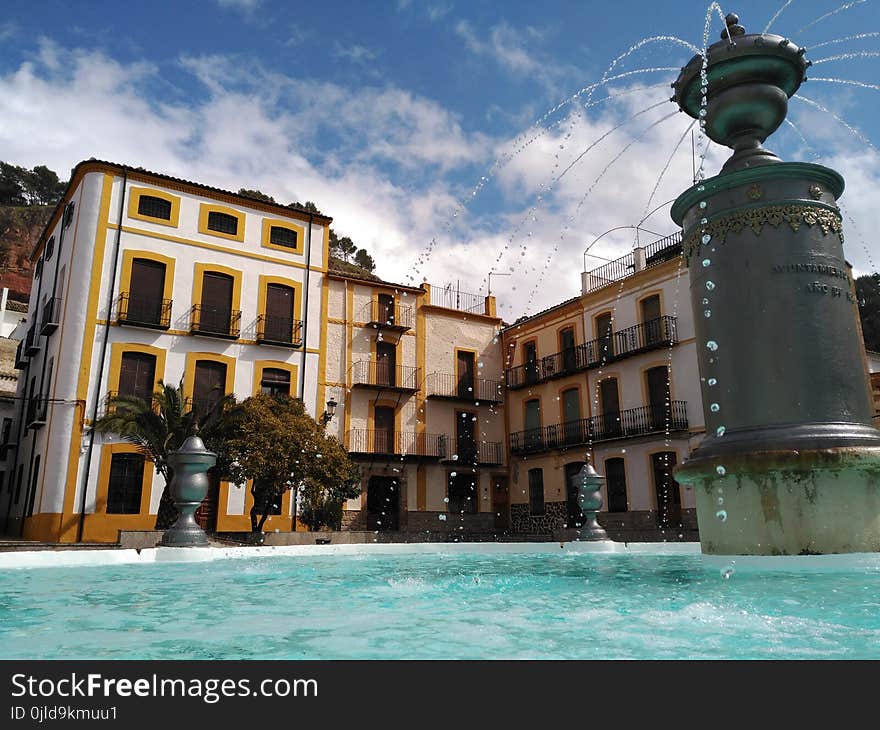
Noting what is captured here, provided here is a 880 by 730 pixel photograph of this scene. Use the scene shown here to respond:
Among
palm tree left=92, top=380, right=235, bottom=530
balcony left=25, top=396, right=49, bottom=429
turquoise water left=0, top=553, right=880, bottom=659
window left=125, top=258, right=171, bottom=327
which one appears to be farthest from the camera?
window left=125, top=258, right=171, bottom=327

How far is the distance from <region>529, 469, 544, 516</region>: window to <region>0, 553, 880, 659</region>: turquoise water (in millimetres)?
22677

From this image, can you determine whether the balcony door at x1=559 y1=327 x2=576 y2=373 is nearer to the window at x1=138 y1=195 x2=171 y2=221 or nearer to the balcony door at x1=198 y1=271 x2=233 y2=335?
the balcony door at x1=198 y1=271 x2=233 y2=335

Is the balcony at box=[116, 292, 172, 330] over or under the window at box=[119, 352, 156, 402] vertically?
over

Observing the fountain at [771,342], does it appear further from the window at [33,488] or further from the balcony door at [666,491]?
the window at [33,488]

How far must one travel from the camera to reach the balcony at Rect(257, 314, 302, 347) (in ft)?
77.9

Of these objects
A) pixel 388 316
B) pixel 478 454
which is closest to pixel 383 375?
pixel 388 316

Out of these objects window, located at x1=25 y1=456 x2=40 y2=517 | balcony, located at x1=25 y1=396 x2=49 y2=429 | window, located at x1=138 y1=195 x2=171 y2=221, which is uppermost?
window, located at x1=138 y1=195 x2=171 y2=221

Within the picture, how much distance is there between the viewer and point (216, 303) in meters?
23.4

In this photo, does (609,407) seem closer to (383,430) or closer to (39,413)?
(383,430)

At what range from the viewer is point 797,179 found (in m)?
5.92

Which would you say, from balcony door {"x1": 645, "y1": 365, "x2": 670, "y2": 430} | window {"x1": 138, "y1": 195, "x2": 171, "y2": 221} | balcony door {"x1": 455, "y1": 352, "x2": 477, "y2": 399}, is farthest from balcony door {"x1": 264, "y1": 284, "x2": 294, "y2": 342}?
balcony door {"x1": 645, "y1": 365, "x2": 670, "y2": 430}

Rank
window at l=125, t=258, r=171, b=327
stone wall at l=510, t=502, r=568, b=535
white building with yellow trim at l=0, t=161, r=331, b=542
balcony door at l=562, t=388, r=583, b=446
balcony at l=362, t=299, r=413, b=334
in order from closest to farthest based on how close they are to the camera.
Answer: white building with yellow trim at l=0, t=161, r=331, b=542 < window at l=125, t=258, r=171, b=327 < stone wall at l=510, t=502, r=568, b=535 < balcony door at l=562, t=388, r=583, b=446 < balcony at l=362, t=299, r=413, b=334
